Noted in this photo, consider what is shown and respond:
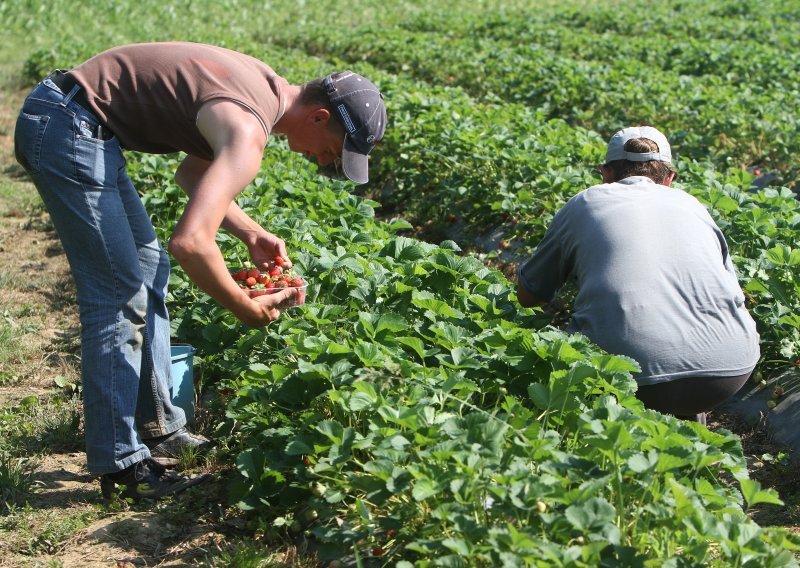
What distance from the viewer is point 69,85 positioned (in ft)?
10.3

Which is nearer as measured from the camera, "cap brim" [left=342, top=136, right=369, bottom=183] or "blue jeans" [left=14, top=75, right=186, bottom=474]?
"blue jeans" [left=14, top=75, right=186, bottom=474]

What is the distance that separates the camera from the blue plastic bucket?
12.6 feet

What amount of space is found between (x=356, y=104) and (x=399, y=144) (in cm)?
455

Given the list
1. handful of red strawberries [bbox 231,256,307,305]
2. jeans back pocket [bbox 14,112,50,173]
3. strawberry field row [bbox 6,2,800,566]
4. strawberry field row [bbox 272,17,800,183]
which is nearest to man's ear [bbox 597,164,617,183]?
strawberry field row [bbox 6,2,800,566]

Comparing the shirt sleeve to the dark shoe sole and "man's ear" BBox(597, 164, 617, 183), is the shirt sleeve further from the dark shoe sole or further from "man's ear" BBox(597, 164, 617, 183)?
the dark shoe sole

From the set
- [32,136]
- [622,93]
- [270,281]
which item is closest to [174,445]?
[270,281]

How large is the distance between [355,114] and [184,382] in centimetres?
141

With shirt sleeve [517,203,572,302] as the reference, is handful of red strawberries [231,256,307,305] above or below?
above

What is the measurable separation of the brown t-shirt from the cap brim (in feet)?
0.84

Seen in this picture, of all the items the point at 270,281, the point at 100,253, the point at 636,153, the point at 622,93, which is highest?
the point at 636,153

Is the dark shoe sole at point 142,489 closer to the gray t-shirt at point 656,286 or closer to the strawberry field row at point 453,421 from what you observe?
the strawberry field row at point 453,421

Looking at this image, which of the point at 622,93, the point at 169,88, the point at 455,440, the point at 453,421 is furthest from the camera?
the point at 622,93

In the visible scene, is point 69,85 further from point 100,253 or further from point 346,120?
point 346,120

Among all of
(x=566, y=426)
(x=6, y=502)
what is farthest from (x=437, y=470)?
(x=6, y=502)
